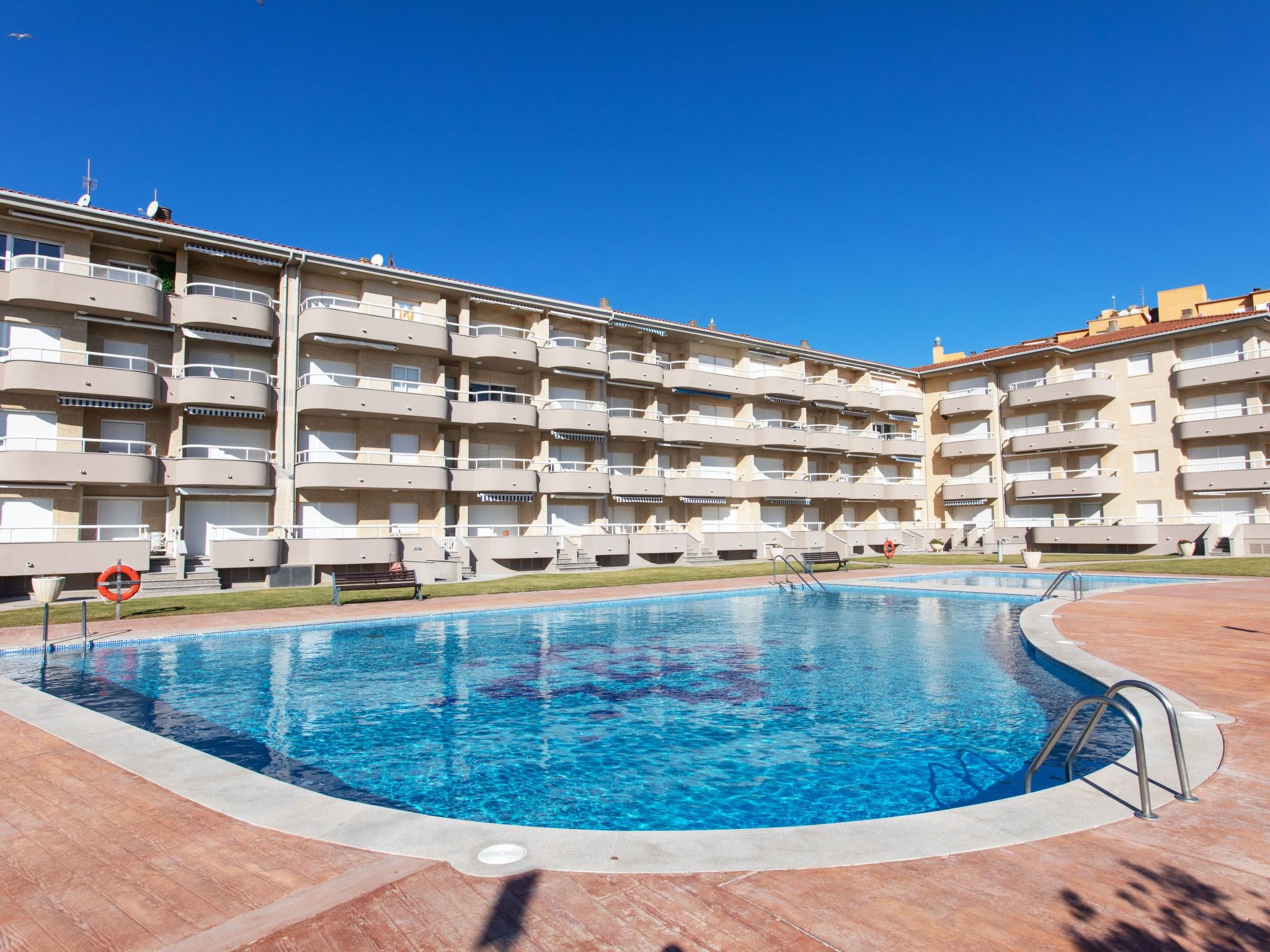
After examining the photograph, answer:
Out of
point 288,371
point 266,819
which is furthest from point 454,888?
point 288,371

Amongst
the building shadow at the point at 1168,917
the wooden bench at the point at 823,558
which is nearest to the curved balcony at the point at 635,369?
the wooden bench at the point at 823,558

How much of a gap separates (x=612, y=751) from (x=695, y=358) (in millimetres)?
36309

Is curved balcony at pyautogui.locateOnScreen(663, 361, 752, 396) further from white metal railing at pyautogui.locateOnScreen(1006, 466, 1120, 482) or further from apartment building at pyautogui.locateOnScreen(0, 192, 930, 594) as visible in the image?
white metal railing at pyautogui.locateOnScreen(1006, 466, 1120, 482)

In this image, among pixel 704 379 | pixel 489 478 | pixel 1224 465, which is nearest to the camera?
pixel 489 478

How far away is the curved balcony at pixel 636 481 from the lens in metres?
37.5

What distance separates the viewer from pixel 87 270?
2614 cm

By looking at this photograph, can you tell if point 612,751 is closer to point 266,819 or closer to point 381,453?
point 266,819

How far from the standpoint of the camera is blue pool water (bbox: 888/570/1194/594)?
23359 mm

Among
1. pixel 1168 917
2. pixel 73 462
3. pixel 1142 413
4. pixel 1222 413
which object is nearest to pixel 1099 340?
pixel 1142 413

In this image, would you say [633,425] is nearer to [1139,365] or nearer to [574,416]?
[574,416]

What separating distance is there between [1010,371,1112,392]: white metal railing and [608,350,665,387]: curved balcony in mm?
25000

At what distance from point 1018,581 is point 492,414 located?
2263cm

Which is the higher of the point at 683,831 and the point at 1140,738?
the point at 1140,738

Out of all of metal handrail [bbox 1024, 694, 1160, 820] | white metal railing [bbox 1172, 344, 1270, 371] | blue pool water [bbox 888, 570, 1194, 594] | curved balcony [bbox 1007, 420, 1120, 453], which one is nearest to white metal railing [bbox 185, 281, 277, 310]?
blue pool water [bbox 888, 570, 1194, 594]
